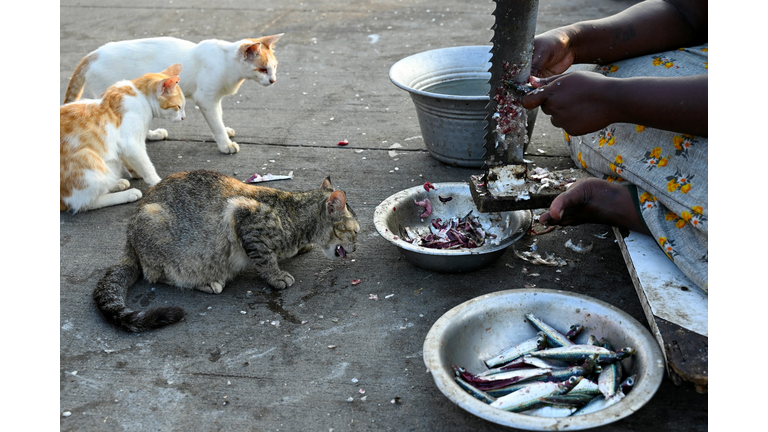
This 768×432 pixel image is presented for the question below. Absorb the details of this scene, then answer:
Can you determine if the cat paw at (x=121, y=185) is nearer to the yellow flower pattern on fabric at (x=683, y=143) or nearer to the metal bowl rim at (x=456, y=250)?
the metal bowl rim at (x=456, y=250)

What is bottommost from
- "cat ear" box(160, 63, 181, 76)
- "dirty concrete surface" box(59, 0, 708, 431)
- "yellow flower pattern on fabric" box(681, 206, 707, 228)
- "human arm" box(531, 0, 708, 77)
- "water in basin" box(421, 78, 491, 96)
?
"dirty concrete surface" box(59, 0, 708, 431)

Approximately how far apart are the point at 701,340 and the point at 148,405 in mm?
2178

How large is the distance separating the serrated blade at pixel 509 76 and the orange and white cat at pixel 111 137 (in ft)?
7.29

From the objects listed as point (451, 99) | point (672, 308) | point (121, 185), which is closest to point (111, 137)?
point (121, 185)

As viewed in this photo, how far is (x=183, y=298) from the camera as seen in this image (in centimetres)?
315

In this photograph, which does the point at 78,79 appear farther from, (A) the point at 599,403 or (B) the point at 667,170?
(A) the point at 599,403

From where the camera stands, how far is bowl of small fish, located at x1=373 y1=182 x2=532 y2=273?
3.02 metres

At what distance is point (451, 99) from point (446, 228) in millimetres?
932

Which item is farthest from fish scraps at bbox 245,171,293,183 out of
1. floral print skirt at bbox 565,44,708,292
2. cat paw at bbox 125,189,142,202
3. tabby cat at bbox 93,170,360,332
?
floral print skirt at bbox 565,44,708,292

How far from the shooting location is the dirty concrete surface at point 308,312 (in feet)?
7.93

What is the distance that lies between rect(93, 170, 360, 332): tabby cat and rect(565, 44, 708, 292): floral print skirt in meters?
1.44

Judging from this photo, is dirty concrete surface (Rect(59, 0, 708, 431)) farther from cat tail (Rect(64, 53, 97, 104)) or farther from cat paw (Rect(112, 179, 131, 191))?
cat tail (Rect(64, 53, 97, 104))

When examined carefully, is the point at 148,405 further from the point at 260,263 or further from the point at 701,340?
the point at 701,340

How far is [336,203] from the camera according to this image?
10.4 ft
